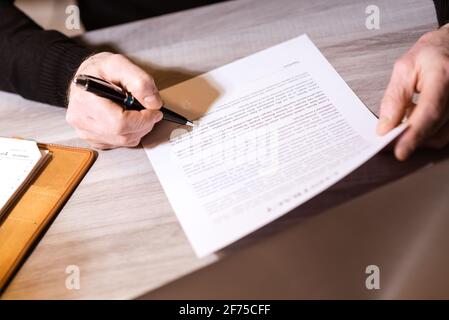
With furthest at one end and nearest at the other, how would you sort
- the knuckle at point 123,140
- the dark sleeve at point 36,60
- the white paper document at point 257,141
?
the dark sleeve at point 36,60
the knuckle at point 123,140
the white paper document at point 257,141

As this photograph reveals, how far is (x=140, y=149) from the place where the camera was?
67cm

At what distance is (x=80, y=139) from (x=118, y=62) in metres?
0.15

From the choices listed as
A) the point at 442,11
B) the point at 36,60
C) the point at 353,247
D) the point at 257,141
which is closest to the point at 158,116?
the point at 257,141

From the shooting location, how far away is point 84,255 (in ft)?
1.88

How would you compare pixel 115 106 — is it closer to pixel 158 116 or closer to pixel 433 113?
pixel 158 116

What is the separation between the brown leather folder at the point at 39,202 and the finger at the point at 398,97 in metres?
0.46

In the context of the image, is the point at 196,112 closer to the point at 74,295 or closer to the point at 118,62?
the point at 118,62

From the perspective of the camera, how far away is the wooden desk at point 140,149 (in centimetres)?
55

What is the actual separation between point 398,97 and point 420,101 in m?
0.03

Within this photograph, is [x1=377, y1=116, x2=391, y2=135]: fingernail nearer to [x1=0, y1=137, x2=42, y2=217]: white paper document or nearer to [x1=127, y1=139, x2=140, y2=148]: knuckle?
[x1=127, y1=139, x2=140, y2=148]: knuckle

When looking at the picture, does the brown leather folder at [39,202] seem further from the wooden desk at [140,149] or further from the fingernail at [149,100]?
the fingernail at [149,100]

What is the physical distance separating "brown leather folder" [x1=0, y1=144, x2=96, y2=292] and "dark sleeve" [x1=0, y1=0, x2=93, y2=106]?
0.13 meters

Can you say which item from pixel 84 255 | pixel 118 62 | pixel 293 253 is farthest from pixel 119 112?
pixel 293 253

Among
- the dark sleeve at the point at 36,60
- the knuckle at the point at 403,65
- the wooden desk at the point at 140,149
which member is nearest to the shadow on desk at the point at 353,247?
the wooden desk at the point at 140,149
